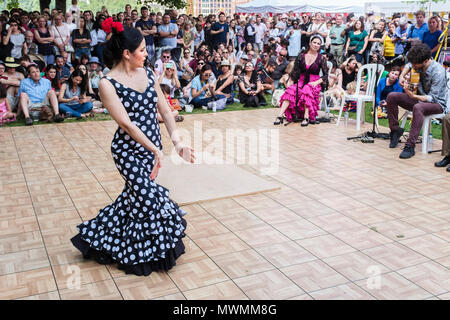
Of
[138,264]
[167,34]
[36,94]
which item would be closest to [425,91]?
[138,264]

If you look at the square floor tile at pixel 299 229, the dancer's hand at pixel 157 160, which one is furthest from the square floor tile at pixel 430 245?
the dancer's hand at pixel 157 160

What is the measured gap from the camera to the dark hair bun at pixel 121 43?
303cm

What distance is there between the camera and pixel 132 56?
10.1 feet

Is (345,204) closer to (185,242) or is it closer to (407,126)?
(185,242)

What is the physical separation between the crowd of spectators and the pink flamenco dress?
5 centimetres

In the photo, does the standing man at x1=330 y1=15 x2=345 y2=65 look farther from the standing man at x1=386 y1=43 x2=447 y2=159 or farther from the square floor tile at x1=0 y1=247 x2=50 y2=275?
the square floor tile at x1=0 y1=247 x2=50 y2=275

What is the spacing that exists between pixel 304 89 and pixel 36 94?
186 inches

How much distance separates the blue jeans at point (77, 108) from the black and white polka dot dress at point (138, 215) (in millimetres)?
5874

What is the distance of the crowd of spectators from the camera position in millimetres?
8648

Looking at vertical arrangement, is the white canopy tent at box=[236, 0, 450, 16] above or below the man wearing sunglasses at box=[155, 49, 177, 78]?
above

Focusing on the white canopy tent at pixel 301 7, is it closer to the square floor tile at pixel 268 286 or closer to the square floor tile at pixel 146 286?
the square floor tile at pixel 268 286

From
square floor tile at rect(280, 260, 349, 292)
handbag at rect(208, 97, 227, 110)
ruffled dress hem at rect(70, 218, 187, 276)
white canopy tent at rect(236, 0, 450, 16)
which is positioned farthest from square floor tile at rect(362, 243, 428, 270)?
white canopy tent at rect(236, 0, 450, 16)
